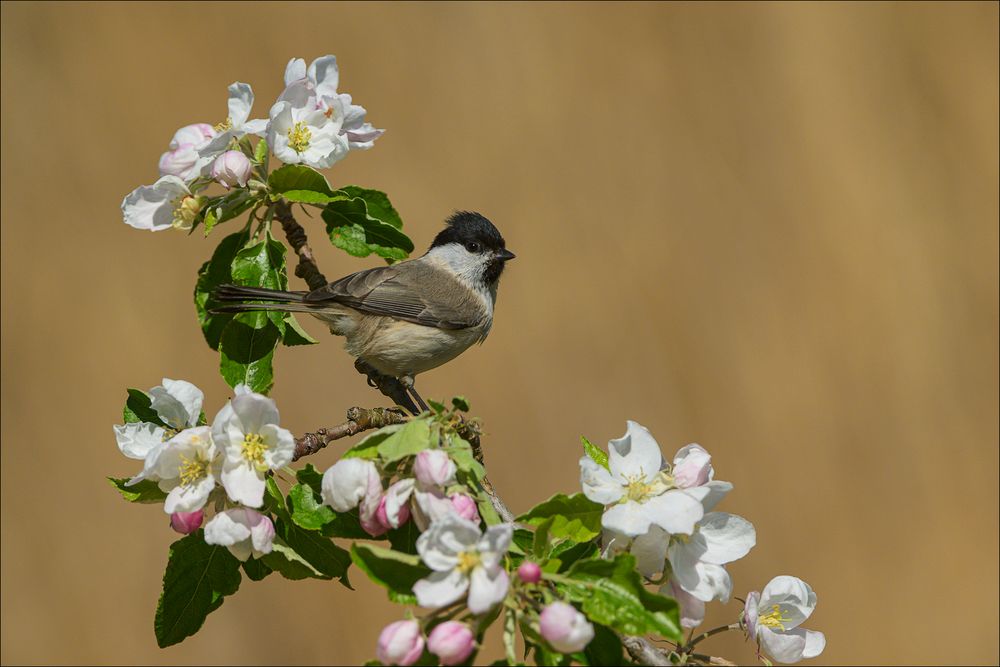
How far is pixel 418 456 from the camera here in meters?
1.10

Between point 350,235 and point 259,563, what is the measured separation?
0.63 metres

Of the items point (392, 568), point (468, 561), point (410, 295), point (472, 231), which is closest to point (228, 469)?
point (392, 568)

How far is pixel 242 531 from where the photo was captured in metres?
1.23

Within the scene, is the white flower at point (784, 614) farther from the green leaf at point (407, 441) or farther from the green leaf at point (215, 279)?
the green leaf at point (215, 279)

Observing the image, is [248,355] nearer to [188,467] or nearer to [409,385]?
[188,467]

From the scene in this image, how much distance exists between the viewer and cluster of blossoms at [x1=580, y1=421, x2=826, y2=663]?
1.16m

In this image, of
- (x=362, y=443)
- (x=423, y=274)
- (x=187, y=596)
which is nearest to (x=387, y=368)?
(x=423, y=274)

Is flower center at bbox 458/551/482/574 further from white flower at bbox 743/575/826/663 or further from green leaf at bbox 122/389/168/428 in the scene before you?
green leaf at bbox 122/389/168/428

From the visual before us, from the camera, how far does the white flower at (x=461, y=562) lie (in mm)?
976

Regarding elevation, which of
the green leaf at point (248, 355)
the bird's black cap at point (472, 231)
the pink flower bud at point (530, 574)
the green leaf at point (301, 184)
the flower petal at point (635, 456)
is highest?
the bird's black cap at point (472, 231)

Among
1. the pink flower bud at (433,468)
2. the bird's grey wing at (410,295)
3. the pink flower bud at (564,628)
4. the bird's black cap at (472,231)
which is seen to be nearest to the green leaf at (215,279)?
the bird's grey wing at (410,295)

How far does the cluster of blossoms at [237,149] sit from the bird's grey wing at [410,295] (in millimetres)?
741

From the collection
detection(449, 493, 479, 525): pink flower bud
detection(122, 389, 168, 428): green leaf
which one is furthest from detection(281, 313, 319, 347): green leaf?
detection(449, 493, 479, 525): pink flower bud

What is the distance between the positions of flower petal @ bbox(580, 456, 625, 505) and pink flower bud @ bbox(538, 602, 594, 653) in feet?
0.65
